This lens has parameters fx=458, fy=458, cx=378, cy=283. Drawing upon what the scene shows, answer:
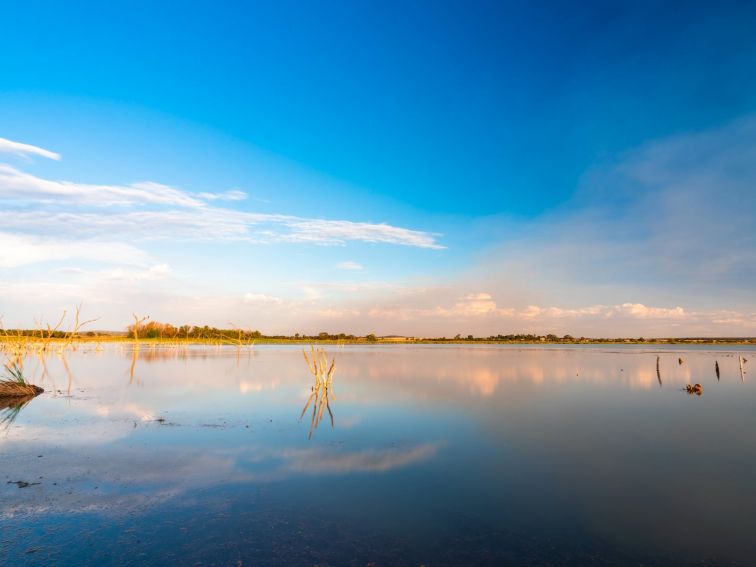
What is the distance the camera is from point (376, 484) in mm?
8117

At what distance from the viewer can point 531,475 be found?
8766mm

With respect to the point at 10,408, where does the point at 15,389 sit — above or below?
above

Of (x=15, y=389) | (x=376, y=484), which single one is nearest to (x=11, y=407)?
(x=15, y=389)

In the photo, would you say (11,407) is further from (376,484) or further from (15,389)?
(376,484)

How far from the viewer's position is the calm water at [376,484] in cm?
559

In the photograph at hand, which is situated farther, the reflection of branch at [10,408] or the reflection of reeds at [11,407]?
the reflection of reeds at [11,407]

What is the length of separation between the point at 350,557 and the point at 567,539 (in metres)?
2.85

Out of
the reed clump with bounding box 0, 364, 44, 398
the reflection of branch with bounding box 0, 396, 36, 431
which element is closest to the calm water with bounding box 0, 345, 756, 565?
the reflection of branch with bounding box 0, 396, 36, 431

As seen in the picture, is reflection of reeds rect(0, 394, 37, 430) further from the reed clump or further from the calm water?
the calm water

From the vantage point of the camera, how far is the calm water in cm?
559

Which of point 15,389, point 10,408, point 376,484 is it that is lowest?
point 376,484

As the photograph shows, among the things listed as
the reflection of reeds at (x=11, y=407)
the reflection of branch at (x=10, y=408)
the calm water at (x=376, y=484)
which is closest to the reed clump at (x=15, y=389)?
the reflection of reeds at (x=11, y=407)

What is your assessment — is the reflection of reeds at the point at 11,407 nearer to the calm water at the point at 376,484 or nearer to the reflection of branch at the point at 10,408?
the reflection of branch at the point at 10,408

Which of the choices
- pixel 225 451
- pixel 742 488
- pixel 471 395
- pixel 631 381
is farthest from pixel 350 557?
pixel 631 381
